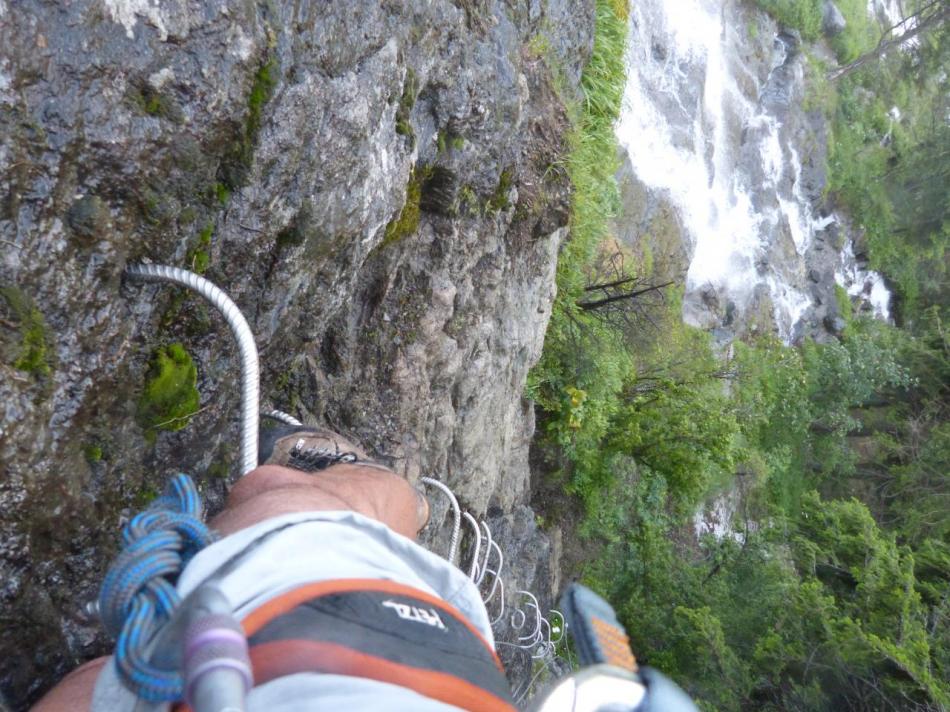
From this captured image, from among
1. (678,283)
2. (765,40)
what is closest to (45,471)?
(678,283)

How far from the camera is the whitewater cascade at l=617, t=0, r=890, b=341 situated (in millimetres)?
9742

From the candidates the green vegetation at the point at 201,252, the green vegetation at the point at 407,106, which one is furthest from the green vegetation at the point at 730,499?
the green vegetation at the point at 201,252

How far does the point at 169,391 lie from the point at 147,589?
92 cm

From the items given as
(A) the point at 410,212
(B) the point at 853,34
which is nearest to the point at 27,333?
(A) the point at 410,212

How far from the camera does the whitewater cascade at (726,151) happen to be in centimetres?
974

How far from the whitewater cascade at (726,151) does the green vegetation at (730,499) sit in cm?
111

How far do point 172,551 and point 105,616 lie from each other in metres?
0.15

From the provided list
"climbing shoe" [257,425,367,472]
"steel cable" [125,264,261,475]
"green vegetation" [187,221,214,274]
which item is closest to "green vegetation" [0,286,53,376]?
"steel cable" [125,264,261,475]

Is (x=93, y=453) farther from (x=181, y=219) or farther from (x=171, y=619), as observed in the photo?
(x=171, y=619)

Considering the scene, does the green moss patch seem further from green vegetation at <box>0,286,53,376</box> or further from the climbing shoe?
green vegetation at <box>0,286,53,376</box>

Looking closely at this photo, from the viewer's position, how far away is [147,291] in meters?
1.85

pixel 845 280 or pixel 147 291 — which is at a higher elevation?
pixel 845 280

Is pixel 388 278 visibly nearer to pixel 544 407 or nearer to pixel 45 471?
pixel 45 471

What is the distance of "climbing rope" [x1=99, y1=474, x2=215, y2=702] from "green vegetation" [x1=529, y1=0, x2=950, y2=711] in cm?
474
